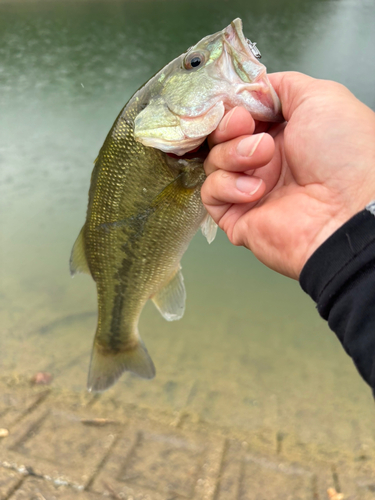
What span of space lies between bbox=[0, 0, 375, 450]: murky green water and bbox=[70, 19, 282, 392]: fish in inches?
39.5

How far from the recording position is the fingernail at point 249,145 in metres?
1.10

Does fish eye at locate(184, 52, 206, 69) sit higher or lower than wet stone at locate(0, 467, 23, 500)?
higher

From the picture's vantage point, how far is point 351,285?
963mm

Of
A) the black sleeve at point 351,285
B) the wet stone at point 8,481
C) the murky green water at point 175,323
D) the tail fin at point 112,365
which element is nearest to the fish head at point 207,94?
the black sleeve at point 351,285

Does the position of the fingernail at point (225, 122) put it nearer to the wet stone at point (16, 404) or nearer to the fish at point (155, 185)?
the fish at point (155, 185)

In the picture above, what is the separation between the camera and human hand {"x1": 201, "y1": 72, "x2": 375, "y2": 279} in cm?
112

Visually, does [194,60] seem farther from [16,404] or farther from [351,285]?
[16,404]

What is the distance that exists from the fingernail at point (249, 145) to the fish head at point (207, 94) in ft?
0.33

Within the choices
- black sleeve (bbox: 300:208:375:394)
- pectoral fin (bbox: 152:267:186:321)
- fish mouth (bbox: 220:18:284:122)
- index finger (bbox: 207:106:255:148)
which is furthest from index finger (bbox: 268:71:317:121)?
pectoral fin (bbox: 152:267:186:321)

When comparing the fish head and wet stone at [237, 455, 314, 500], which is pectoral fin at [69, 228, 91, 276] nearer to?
the fish head

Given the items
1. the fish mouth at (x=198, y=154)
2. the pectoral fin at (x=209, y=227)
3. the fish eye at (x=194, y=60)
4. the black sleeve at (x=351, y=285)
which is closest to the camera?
the black sleeve at (x=351, y=285)

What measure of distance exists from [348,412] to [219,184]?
7.71ft

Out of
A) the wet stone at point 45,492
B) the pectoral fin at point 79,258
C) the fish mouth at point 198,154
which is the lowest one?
the wet stone at point 45,492

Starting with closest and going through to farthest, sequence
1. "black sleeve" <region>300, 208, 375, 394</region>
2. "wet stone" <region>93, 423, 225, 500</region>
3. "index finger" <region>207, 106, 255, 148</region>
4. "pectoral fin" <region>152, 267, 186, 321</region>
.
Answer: "black sleeve" <region>300, 208, 375, 394</region>
"index finger" <region>207, 106, 255, 148</region>
"pectoral fin" <region>152, 267, 186, 321</region>
"wet stone" <region>93, 423, 225, 500</region>
